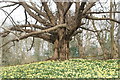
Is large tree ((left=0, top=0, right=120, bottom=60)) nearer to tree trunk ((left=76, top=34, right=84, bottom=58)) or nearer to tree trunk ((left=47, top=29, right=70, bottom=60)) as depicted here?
tree trunk ((left=47, top=29, right=70, bottom=60))

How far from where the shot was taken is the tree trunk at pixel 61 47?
23.7 ft

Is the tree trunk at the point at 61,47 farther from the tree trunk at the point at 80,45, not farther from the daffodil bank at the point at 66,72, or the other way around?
the tree trunk at the point at 80,45

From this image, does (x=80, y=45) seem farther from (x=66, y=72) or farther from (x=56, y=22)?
(x=66, y=72)

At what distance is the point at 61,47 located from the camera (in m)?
7.35

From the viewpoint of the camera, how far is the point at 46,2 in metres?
7.26

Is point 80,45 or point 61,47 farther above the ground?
point 80,45

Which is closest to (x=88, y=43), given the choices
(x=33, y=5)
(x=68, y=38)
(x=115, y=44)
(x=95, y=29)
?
(x=95, y=29)

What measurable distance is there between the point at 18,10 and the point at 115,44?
13.3ft

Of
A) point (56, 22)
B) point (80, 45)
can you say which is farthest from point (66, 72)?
point (80, 45)

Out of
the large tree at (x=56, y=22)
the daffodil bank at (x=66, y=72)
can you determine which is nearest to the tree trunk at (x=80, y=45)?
the large tree at (x=56, y=22)

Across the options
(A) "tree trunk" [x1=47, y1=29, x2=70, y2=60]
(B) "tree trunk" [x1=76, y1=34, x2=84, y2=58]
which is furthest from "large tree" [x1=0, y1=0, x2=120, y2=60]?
(B) "tree trunk" [x1=76, y1=34, x2=84, y2=58]

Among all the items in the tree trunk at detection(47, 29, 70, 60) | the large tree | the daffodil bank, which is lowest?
the daffodil bank

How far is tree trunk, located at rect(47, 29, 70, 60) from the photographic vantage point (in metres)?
7.22

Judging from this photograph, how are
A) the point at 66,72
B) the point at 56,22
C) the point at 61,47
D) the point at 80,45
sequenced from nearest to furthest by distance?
1. the point at 66,72
2. the point at 61,47
3. the point at 56,22
4. the point at 80,45
